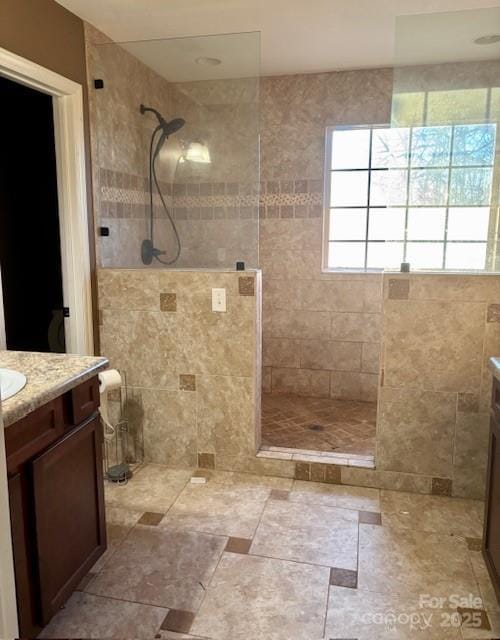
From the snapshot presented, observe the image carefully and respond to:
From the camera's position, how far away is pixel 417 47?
8.30 feet

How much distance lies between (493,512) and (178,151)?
259 centimetres

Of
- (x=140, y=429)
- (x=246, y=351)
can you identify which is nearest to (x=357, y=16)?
(x=246, y=351)

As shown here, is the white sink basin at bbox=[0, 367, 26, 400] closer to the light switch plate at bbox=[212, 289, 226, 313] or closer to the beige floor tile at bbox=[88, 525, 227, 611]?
the beige floor tile at bbox=[88, 525, 227, 611]

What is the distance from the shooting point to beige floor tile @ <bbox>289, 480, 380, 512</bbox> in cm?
262

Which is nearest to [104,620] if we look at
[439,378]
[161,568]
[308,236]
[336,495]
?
[161,568]

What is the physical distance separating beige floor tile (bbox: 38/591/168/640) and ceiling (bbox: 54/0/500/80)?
2.73 metres

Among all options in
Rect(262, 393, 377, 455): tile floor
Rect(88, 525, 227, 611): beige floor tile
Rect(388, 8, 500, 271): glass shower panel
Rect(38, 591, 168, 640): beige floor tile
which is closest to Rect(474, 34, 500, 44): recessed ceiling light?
Rect(388, 8, 500, 271): glass shower panel

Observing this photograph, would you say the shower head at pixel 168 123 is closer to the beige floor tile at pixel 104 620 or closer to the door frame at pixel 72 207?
the door frame at pixel 72 207

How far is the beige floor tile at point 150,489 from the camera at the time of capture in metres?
2.60

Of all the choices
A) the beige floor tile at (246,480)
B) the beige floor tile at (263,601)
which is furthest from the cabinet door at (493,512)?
the beige floor tile at (246,480)

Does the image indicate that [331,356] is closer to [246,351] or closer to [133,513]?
[246,351]

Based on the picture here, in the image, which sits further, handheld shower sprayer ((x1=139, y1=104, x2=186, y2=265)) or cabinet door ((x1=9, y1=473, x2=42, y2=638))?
handheld shower sprayer ((x1=139, y1=104, x2=186, y2=265))

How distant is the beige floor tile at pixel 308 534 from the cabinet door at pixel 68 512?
72 cm

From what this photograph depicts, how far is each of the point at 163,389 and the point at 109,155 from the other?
1421 mm
